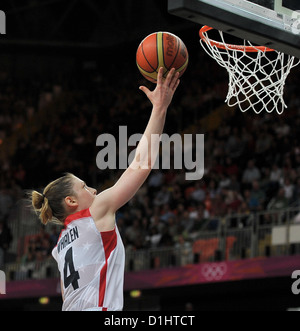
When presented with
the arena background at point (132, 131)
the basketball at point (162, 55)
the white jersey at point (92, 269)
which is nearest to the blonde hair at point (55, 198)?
the white jersey at point (92, 269)

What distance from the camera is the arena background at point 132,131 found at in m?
10.6

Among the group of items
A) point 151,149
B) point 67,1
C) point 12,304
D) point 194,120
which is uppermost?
point 67,1

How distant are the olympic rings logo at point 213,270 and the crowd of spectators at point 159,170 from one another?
1.72ft

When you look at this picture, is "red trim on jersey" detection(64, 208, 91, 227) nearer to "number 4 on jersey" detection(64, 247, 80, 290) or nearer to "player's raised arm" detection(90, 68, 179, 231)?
"player's raised arm" detection(90, 68, 179, 231)

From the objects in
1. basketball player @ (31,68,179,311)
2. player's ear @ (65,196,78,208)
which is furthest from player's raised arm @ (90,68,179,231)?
player's ear @ (65,196,78,208)

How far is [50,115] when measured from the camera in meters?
19.1

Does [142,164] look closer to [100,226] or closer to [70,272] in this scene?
[100,226]

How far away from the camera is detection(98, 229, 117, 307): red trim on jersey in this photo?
11.9 ft

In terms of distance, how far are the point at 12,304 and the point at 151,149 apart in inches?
419

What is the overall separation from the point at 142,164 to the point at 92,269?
1.92ft

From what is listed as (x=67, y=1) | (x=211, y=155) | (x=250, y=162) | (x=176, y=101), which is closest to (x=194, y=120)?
(x=176, y=101)

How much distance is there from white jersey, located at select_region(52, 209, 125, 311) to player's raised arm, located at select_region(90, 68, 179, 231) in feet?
0.22

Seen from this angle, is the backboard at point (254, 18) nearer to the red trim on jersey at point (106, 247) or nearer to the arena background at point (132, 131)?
the red trim on jersey at point (106, 247)
